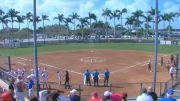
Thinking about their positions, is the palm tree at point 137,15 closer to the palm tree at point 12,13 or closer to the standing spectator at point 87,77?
the palm tree at point 12,13

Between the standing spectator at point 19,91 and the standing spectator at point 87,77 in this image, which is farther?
the standing spectator at point 87,77

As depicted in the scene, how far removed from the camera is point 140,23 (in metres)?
139

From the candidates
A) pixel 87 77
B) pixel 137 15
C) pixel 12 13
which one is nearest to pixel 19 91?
pixel 87 77

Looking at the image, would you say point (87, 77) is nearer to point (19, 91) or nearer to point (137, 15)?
point (19, 91)

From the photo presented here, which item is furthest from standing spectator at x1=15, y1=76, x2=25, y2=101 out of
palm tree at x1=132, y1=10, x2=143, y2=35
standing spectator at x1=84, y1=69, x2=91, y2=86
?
palm tree at x1=132, y1=10, x2=143, y2=35

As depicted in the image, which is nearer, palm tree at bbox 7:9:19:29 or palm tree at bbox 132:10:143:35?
palm tree at bbox 7:9:19:29

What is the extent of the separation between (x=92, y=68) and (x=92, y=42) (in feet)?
161

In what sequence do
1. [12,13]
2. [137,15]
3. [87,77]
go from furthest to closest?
1. [137,15]
2. [12,13]
3. [87,77]

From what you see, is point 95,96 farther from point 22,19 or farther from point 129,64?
point 22,19

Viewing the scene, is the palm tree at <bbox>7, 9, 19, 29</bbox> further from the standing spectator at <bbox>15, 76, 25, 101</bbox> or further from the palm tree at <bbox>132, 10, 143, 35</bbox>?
the standing spectator at <bbox>15, 76, 25, 101</bbox>

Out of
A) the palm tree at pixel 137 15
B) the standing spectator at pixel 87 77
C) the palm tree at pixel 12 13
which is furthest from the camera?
the palm tree at pixel 137 15

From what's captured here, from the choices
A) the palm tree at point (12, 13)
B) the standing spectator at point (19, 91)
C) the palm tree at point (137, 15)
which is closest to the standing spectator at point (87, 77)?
the standing spectator at point (19, 91)

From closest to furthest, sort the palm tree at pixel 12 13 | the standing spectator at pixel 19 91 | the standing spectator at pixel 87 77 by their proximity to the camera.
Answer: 1. the standing spectator at pixel 19 91
2. the standing spectator at pixel 87 77
3. the palm tree at pixel 12 13

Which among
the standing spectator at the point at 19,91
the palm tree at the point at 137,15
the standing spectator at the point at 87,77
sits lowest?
the standing spectator at the point at 87,77
